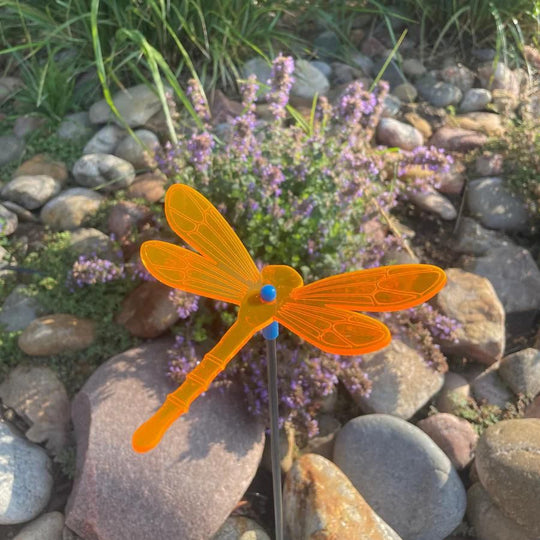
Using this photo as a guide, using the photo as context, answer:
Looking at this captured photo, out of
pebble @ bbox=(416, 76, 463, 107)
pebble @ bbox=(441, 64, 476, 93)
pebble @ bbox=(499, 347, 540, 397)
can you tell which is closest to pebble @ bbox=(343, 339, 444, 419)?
pebble @ bbox=(499, 347, 540, 397)

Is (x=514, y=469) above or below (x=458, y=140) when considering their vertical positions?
below

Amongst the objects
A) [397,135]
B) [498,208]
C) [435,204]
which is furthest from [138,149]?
[498,208]

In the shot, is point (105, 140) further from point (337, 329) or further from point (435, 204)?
point (337, 329)

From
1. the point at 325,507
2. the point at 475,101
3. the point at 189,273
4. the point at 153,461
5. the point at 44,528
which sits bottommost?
the point at 44,528

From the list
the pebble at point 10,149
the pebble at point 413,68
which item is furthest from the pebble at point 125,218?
the pebble at point 413,68

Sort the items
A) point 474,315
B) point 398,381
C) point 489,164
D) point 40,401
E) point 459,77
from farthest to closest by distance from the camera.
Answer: point 459,77 → point 489,164 → point 474,315 → point 398,381 → point 40,401

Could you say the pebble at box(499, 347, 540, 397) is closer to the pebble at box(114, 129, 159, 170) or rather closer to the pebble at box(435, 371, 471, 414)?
the pebble at box(435, 371, 471, 414)
